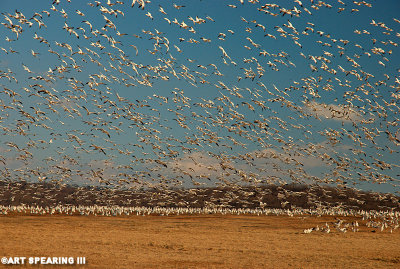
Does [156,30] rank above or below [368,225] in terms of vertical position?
above

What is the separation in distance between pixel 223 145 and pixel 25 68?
20.6 metres

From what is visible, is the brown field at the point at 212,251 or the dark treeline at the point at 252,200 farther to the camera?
the dark treeline at the point at 252,200

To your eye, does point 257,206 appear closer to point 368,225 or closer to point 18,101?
point 368,225

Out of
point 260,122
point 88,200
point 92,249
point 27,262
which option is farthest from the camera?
point 88,200

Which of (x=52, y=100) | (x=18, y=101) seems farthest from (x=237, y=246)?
(x=18, y=101)

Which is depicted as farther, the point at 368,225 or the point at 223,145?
the point at 368,225

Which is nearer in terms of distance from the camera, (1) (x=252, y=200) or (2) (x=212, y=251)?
(2) (x=212, y=251)

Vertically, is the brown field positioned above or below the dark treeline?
below

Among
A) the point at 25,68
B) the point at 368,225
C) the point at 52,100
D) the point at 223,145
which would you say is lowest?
the point at 368,225

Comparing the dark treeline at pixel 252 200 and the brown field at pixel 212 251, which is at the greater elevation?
the dark treeline at pixel 252 200

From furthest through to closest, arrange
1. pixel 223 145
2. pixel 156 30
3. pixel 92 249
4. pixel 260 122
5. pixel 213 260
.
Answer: pixel 223 145 → pixel 260 122 → pixel 156 30 → pixel 92 249 → pixel 213 260

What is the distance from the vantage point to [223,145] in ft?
159

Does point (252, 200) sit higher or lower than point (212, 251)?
higher

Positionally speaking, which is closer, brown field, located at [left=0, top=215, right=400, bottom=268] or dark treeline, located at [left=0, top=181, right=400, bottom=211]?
brown field, located at [left=0, top=215, right=400, bottom=268]
